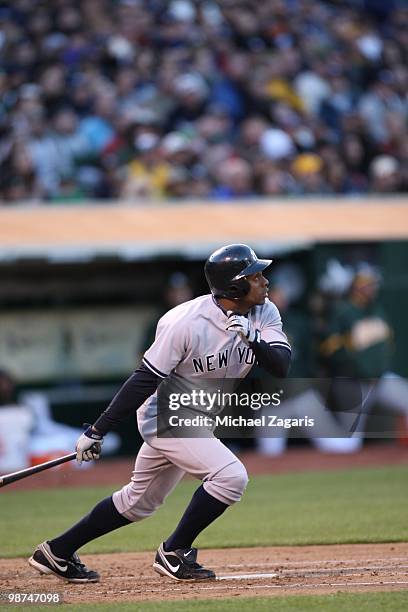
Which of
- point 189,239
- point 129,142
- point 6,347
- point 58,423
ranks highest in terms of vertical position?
point 129,142

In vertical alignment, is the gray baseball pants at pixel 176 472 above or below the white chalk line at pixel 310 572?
above

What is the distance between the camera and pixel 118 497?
5578 mm

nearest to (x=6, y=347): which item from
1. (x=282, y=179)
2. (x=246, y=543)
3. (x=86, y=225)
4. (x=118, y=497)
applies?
(x=86, y=225)

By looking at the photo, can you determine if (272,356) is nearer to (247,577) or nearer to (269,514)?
(247,577)

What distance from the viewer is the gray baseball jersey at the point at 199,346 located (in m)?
5.32

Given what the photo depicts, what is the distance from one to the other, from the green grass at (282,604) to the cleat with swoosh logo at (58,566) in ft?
2.14

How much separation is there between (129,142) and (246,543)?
673 centimetres

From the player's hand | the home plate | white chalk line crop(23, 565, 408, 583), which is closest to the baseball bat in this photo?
the player's hand

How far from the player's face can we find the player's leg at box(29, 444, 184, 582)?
0.90 m

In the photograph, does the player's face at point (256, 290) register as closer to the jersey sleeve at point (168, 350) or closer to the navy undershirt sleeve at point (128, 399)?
the jersey sleeve at point (168, 350)

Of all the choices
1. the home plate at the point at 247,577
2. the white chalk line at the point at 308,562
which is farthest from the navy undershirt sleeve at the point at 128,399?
the white chalk line at the point at 308,562

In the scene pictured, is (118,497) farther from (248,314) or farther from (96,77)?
(96,77)

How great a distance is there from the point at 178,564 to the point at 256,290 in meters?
1.41

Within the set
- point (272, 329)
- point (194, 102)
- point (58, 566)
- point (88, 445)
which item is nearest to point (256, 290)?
point (272, 329)
